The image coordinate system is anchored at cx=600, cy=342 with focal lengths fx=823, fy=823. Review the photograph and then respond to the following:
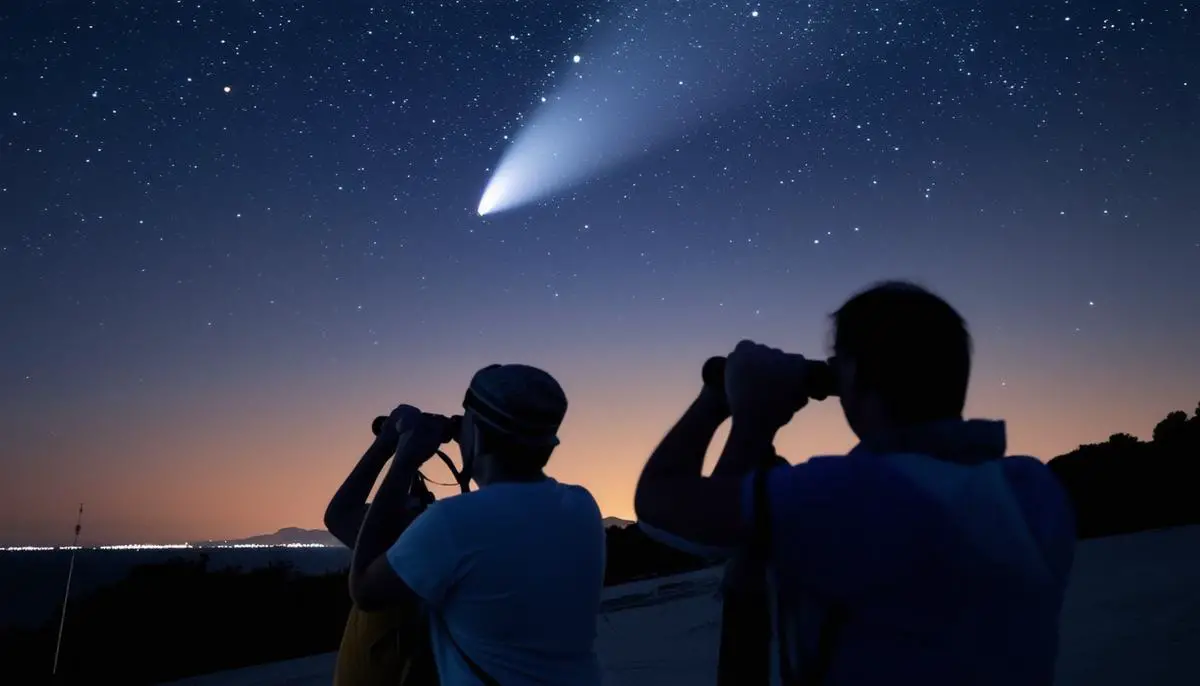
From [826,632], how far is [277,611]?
16.6 metres

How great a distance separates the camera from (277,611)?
15.9 metres

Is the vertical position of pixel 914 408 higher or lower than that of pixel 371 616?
higher

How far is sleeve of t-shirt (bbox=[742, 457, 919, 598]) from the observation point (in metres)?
1.33

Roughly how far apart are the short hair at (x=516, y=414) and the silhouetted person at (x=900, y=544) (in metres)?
0.86

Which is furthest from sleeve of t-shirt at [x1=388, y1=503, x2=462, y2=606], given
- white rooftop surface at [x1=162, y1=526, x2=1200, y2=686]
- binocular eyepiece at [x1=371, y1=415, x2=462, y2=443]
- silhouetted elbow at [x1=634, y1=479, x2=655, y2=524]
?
white rooftop surface at [x1=162, y1=526, x2=1200, y2=686]

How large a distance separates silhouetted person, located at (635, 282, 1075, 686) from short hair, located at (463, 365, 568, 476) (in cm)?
86

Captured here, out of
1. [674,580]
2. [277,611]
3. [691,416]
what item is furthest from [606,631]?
[691,416]

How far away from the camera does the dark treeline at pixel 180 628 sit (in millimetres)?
13102

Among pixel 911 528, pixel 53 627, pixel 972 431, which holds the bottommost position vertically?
pixel 53 627

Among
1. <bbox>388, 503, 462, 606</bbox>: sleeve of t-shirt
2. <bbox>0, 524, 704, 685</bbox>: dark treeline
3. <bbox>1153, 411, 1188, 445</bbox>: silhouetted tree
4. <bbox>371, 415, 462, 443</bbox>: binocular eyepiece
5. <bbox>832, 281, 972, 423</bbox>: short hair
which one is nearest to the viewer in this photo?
<bbox>832, 281, 972, 423</bbox>: short hair

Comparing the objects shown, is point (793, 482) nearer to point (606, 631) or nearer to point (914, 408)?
point (914, 408)

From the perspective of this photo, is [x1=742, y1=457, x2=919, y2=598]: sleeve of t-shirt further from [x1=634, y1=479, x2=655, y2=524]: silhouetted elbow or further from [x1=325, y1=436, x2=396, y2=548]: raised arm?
[x1=325, y1=436, x2=396, y2=548]: raised arm

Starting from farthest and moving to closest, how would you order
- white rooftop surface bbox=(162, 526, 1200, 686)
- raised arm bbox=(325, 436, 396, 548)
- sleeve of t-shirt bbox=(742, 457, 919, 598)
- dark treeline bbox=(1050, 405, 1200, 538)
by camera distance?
dark treeline bbox=(1050, 405, 1200, 538), white rooftop surface bbox=(162, 526, 1200, 686), raised arm bbox=(325, 436, 396, 548), sleeve of t-shirt bbox=(742, 457, 919, 598)

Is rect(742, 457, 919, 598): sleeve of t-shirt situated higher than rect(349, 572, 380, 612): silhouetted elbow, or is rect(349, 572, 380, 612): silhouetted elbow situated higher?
rect(742, 457, 919, 598): sleeve of t-shirt
